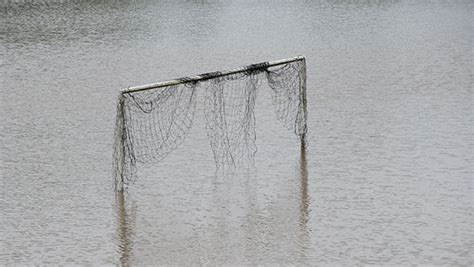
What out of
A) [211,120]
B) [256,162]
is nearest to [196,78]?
[256,162]

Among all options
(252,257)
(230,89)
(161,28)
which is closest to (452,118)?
(230,89)

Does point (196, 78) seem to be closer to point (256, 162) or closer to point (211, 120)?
point (256, 162)

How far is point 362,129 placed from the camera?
47.3 feet

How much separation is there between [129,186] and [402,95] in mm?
6636

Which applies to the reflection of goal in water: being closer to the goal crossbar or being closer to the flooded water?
the goal crossbar

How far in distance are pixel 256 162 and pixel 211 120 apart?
2098mm

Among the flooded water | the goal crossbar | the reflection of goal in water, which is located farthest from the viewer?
the reflection of goal in water

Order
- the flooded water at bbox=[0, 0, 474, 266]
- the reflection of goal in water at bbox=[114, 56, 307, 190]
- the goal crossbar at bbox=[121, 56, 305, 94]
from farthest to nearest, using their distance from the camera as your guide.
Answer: the reflection of goal in water at bbox=[114, 56, 307, 190]
the goal crossbar at bbox=[121, 56, 305, 94]
the flooded water at bbox=[0, 0, 474, 266]

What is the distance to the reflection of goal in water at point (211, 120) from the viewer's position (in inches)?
454

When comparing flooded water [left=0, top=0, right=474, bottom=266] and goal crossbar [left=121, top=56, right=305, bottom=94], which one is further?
goal crossbar [left=121, top=56, right=305, bottom=94]

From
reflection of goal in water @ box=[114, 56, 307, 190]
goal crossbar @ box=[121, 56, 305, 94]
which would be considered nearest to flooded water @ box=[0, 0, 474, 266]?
reflection of goal in water @ box=[114, 56, 307, 190]

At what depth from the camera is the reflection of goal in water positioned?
454 inches

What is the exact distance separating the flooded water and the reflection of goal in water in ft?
0.69

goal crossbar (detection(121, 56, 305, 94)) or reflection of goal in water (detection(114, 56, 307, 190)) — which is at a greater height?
goal crossbar (detection(121, 56, 305, 94))
